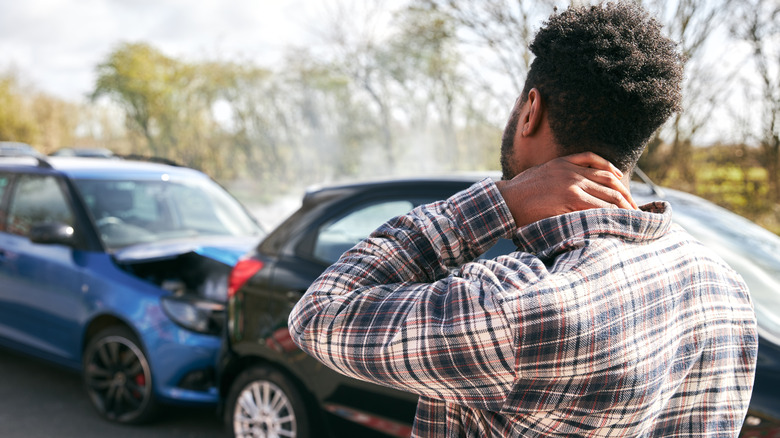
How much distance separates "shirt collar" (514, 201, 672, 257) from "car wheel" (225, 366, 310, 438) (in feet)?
7.90

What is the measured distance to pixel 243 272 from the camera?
346cm

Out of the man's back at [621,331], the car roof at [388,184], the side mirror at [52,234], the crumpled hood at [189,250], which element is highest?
the car roof at [388,184]

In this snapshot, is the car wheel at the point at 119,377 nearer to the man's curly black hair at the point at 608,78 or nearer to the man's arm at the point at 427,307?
the man's arm at the point at 427,307

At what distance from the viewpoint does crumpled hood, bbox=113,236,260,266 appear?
4.32 metres

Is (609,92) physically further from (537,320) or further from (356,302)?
(356,302)

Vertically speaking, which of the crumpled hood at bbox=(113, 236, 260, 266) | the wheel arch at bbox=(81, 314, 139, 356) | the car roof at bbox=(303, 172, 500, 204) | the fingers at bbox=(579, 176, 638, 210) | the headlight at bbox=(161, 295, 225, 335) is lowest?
the wheel arch at bbox=(81, 314, 139, 356)

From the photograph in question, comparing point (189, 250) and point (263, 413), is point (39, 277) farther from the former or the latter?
point (263, 413)

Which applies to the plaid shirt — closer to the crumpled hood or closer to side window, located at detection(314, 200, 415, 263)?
side window, located at detection(314, 200, 415, 263)

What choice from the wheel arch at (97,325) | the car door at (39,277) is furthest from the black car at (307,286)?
the car door at (39,277)

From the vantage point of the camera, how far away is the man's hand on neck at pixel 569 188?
107 centimetres

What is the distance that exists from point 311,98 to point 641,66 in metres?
11.7

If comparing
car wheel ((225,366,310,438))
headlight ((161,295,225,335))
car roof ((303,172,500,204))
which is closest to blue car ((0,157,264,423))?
headlight ((161,295,225,335))

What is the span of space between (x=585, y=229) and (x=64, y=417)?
4389 mm

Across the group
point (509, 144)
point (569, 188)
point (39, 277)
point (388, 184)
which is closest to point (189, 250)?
point (39, 277)
